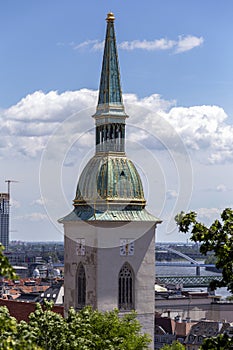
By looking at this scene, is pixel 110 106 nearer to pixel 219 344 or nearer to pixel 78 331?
pixel 78 331

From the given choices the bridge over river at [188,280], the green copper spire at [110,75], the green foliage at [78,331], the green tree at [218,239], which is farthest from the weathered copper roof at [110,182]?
the bridge over river at [188,280]

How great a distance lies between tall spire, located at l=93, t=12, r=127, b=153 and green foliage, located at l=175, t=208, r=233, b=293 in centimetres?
2259

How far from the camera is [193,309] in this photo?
106 m

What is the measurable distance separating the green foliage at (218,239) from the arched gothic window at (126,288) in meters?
22.9

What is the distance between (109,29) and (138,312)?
12996 mm

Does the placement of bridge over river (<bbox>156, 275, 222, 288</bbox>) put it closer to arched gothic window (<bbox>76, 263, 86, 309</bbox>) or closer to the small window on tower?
arched gothic window (<bbox>76, 263, 86, 309</bbox>)

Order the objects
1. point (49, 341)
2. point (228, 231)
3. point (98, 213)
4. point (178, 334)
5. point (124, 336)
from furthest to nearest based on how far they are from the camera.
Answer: point (178, 334) < point (98, 213) < point (124, 336) < point (49, 341) < point (228, 231)

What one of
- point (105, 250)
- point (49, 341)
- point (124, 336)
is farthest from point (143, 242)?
point (49, 341)

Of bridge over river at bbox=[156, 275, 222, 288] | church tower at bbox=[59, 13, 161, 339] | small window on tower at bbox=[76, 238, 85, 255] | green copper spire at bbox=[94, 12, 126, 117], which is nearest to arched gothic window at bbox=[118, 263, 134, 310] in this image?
church tower at bbox=[59, 13, 161, 339]

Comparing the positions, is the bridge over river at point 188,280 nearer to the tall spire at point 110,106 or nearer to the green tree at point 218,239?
the tall spire at point 110,106

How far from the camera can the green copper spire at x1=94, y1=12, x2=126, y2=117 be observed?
150ft

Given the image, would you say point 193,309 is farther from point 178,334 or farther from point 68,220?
point 68,220

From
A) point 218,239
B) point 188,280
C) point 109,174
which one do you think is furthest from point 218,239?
point 188,280

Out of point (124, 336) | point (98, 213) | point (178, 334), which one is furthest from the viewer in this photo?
point (178, 334)
